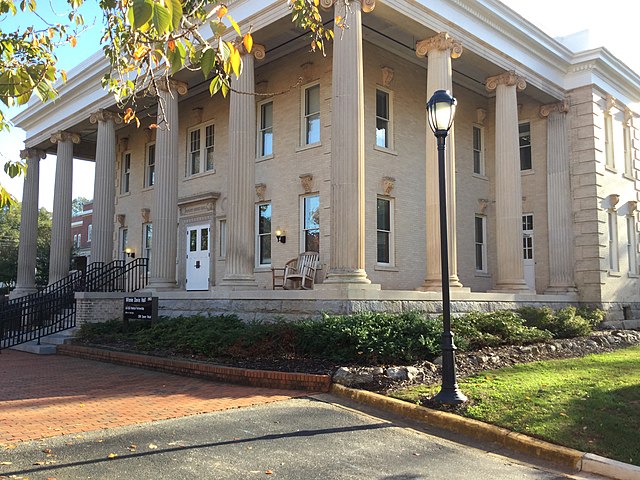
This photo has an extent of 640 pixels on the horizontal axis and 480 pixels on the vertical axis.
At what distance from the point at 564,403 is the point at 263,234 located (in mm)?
13065

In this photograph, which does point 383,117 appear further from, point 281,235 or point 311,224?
point 281,235

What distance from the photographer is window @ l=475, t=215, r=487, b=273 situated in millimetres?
21750

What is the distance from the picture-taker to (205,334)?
475 inches

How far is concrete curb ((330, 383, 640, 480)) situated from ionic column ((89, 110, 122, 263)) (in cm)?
1496

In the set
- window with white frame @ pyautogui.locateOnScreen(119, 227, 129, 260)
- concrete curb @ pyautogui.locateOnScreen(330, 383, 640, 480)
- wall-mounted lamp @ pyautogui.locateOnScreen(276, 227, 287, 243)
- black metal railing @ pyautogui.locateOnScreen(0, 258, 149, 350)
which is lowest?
concrete curb @ pyautogui.locateOnScreen(330, 383, 640, 480)

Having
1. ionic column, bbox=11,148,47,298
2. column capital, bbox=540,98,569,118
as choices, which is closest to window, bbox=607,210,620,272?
column capital, bbox=540,98,569,118

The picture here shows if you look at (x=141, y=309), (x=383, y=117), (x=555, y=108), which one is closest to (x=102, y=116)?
(x=141, y=309)

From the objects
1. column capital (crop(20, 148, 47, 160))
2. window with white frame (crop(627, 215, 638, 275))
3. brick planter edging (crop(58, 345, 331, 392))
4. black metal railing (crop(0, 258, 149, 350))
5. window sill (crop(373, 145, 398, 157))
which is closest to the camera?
brick planter edging (crop(58, 345, 331, 392))

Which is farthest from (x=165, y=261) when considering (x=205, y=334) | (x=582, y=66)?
(x=582, y=66)

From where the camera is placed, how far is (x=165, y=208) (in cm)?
1812

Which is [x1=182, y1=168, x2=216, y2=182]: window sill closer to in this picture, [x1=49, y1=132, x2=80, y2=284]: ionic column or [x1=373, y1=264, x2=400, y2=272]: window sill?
[x1=49, y1=132, x2=80, y2=284]: ionic column

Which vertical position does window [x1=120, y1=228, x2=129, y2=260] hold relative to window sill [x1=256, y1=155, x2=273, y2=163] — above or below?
below

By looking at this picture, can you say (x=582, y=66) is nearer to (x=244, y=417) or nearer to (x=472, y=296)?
(x=472, y=296)

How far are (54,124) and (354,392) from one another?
70.5 ft
